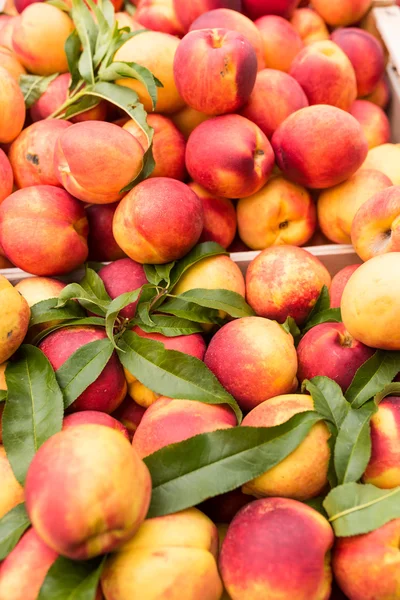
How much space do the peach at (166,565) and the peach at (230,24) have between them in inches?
49.5

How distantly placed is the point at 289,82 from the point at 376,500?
1.09 metres

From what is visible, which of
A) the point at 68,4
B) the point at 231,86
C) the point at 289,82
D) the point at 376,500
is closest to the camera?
the point at 376,500

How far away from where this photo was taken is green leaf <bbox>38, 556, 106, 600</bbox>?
0.65 m

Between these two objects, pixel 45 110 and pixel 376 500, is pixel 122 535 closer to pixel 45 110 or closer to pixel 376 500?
pixel 376 500

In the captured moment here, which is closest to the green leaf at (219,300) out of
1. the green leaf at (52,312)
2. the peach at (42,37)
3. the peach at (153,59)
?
the green leaf at (52,312)

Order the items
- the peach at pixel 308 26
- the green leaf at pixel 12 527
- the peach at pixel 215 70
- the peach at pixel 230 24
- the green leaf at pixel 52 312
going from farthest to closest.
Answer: the peach at pixel 308 26, the peach at pixel 230 24, the peach at pixel 215 70, the green leaf at pixel 52 312, the green leaf at pixel 12 527

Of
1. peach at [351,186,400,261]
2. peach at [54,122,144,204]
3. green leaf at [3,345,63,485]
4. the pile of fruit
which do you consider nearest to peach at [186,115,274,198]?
the pile of fruit

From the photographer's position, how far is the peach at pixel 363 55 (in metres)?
1.63

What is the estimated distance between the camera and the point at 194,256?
1.17 meters

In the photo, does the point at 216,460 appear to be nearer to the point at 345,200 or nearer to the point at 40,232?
the point at 40,232

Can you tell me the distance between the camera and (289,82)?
135 cm

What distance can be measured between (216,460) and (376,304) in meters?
0.39

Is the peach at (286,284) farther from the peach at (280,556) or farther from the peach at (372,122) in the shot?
the peach at (372,122)

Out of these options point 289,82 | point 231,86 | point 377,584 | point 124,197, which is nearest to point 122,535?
point 377,584
